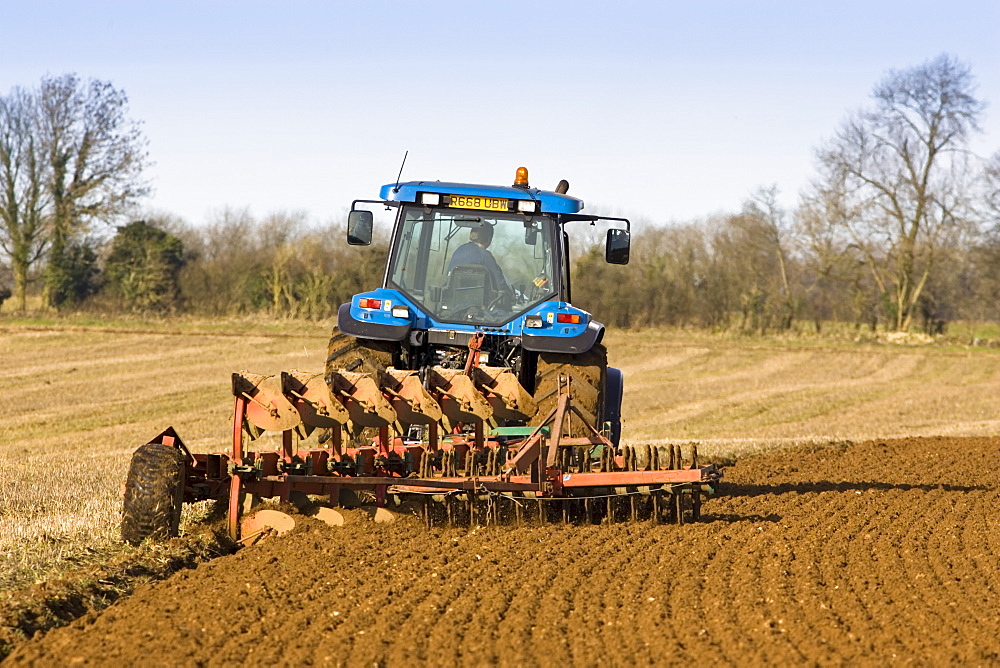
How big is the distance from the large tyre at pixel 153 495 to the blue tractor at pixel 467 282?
6.33 ft

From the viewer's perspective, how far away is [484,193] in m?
7.88

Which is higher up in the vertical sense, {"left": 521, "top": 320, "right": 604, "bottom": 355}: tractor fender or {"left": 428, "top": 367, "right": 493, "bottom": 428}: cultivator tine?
{"left": 521, "top": 320, "right": 604, "bottom": 355}: tractor fender

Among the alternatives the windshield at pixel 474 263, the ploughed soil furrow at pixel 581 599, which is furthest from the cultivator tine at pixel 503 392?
the ploughed soil furrow at pixel 581 599

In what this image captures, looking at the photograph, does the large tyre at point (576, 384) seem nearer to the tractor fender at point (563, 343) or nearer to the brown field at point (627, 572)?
the tractor fender at point (563, 343)

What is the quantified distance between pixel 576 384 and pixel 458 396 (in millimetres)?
925

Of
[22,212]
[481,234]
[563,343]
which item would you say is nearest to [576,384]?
[563,343]

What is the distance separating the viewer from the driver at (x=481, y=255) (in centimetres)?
788

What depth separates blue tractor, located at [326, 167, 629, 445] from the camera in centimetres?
753

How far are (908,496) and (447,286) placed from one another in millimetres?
3362

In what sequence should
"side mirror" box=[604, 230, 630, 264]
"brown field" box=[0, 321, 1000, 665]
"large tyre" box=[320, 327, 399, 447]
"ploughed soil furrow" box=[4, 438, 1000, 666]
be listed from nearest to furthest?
"ploughed soil furrow" box=[4, 438, 1000, 666], "brown field" box=[0, 321, 1000, 665], "large tyre" box=[320, 327, 399, 447], "side mirror" box=[604, 230, 630, 264]

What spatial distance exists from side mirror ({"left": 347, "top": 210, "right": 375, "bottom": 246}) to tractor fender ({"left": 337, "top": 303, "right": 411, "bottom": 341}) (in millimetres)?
590

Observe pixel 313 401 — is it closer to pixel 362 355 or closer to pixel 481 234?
pixel 362 355

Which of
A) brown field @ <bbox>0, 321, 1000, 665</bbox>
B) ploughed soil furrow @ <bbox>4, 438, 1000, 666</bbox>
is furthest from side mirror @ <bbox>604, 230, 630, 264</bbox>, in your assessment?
ploughed soil furrow @ <bbox>4, 438, 1000, 666</bbox>

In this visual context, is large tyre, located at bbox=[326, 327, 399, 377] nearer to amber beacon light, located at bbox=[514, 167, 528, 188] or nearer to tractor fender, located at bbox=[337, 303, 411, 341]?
tractor fender, located at bbox=[337, 303, 411, 341]
